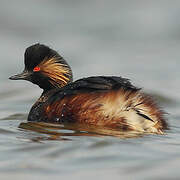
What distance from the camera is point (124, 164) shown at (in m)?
6.47

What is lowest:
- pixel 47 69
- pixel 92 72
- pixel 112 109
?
pixel 112 109

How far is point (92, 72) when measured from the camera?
13.2 metres

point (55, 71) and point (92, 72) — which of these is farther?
point (92, 72)

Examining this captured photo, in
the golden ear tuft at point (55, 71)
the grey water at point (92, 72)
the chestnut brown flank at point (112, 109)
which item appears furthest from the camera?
the golden ear tuft at point (55, 71)

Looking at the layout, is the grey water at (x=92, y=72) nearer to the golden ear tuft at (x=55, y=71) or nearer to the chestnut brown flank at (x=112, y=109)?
the chestnut brown flank at (x=112, y=109)

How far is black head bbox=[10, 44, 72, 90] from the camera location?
916 centimetres

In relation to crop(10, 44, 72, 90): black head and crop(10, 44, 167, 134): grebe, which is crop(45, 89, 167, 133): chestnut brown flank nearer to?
crop(10, 44, 167, 134): grebe

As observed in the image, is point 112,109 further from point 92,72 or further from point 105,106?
point 92,72

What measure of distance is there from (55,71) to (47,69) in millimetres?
111

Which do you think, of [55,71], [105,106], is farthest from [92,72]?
[105,106]

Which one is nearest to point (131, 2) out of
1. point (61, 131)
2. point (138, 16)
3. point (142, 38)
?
point (138, 16)

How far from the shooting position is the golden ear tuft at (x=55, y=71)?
9.27 metres

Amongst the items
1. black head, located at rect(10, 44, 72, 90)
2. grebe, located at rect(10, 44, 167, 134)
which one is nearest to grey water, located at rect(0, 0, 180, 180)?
grebe, located at rect(10, 44, 167, 134)

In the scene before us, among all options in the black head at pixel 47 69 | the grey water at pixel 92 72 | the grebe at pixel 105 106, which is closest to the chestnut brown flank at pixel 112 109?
the grebe at pixel 105 106
